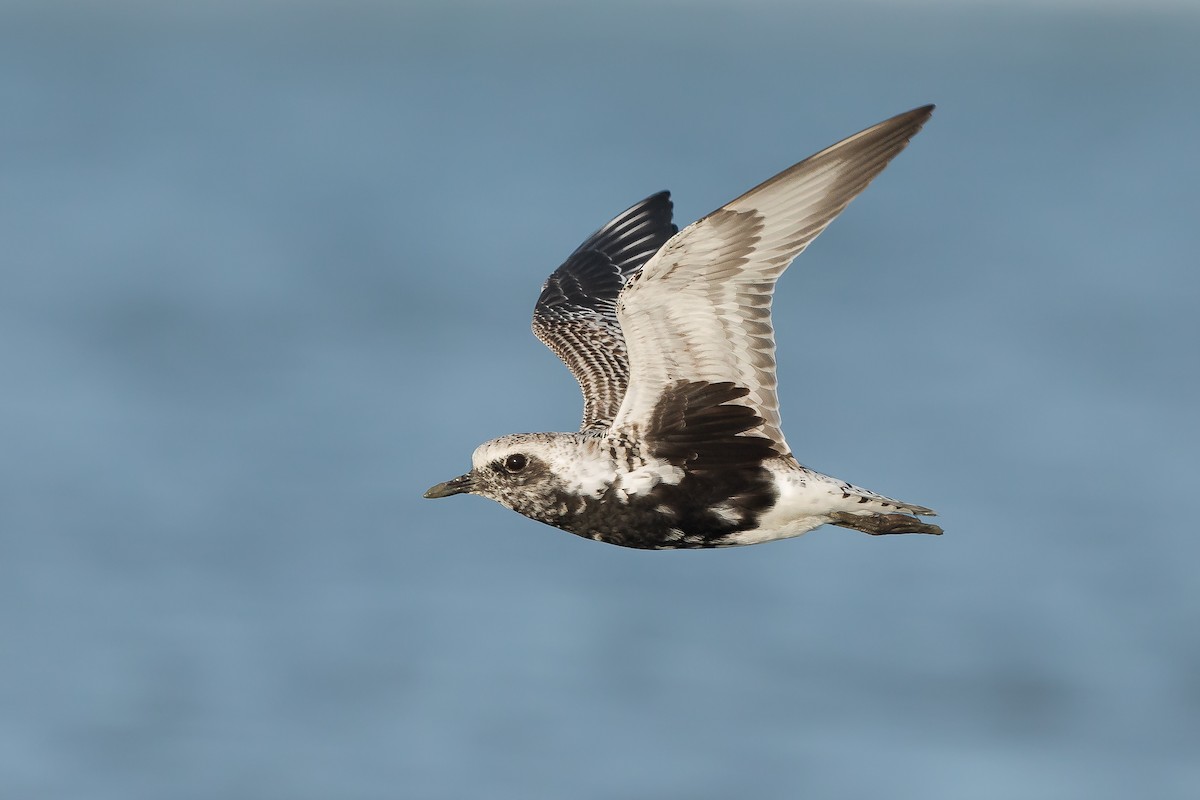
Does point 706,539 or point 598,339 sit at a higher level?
point 598,339

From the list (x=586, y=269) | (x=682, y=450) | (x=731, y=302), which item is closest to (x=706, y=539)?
(x=682, y=450)

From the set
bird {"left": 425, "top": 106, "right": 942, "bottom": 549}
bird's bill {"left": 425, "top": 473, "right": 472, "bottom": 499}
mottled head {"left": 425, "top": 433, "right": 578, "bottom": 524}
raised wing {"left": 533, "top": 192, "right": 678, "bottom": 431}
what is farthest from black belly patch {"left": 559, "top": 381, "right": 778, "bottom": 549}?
raised wing {"left": 533, "top": 192, "right": 678, "bottom": 431}

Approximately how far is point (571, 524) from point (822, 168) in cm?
318

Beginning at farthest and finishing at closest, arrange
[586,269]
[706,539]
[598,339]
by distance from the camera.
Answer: [586,269] → [598,339] → [706,539]

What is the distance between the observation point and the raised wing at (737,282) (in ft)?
32.0

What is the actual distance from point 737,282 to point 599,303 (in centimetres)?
516

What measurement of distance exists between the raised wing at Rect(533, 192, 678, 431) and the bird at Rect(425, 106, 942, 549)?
1.59 m

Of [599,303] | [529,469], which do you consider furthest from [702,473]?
[599,303]

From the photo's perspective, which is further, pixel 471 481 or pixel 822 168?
pixel 471 481

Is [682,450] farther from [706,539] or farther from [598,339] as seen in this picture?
[598,339]

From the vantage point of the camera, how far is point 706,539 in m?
11.0

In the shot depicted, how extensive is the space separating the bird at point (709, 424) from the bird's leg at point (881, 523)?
0.05 feet

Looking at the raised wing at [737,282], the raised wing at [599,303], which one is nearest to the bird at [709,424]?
the raised wing at [737,282]

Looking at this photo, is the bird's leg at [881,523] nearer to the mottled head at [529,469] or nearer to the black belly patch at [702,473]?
the black belly patch at [702,473]
